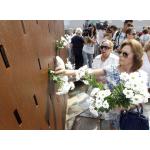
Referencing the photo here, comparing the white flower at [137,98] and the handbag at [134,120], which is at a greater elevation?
the white flower at [137,98]

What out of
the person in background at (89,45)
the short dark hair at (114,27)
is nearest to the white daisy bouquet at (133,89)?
the short dark hair at (114,27)

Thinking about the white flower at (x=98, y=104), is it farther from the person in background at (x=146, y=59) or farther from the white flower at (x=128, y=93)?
the person in background at (x=146, y=59)

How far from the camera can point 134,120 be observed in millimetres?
1337

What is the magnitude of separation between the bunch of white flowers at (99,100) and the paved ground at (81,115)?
10.1 inches

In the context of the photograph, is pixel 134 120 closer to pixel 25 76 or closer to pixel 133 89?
pixel 133 89

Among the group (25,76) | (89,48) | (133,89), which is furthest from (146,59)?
(89,48)

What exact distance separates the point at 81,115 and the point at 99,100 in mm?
823

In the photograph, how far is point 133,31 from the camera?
1.67 meters

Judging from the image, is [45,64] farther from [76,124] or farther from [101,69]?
[76,124]

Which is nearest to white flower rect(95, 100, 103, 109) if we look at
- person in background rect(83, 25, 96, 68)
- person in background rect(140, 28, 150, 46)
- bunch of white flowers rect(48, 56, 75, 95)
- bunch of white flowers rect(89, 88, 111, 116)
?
bunch of white flowers rect(89, 88, 111, 116)

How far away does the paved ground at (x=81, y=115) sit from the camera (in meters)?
1.65
